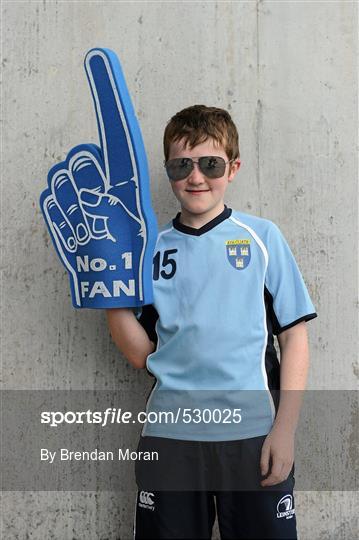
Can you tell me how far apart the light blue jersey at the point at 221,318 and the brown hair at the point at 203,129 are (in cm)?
21

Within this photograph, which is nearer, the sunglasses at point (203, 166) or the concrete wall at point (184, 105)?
the sunglasses at point (203, 166)

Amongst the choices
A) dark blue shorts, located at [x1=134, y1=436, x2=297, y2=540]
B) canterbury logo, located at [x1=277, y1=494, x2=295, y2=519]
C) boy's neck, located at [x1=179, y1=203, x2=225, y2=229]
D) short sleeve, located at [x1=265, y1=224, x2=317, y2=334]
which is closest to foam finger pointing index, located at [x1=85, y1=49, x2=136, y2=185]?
boy's neck, located at [x1=179, y1=203, x2=225, y2=229]

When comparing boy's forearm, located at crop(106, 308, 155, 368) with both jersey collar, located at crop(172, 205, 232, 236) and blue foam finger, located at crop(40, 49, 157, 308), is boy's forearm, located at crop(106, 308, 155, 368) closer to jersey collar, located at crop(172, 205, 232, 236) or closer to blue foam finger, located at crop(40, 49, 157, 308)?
blue foam finger, located at crop(40, 49, 157, 308)

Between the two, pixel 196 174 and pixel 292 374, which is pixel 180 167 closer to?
pixel 196 174

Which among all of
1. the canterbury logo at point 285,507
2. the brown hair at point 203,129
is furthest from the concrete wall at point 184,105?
the canterbury logo at point 285,507

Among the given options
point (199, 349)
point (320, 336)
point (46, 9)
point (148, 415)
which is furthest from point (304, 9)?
point (148, 415)

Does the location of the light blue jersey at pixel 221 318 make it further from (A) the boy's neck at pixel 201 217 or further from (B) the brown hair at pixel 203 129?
(B) the brown hair at pixel 203 129

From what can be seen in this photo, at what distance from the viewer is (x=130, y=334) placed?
6.34 feet

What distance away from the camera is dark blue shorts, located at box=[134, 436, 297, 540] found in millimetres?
1767

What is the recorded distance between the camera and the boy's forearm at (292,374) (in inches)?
72.2

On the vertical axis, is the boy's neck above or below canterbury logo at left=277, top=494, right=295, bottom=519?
above

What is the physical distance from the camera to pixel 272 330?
6.31 feet

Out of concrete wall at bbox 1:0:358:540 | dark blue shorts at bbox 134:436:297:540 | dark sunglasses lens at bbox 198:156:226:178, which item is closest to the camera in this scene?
dark blue shorts at bbox 134:436:297:540

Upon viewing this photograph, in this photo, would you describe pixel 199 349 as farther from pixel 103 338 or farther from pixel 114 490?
pixel 114 490
